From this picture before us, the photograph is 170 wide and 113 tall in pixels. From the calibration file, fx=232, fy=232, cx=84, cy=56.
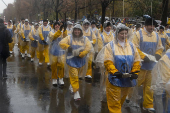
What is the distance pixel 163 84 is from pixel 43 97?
327 cm

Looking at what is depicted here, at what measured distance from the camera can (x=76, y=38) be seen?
5.60 meters

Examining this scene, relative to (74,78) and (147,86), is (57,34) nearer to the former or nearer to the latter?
(74,78)

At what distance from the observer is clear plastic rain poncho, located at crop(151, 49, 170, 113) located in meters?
3.39

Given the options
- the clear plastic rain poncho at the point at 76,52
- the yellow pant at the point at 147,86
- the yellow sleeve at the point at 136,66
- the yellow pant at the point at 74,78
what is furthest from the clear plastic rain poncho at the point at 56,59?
the yellow sleeve at the point at 136,66

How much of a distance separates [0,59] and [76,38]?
124 inches

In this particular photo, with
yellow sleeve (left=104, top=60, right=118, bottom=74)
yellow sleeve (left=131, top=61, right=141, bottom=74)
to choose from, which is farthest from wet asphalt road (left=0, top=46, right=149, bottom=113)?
yellow sleeve (left=104, top=60, right=118, bottom=74)

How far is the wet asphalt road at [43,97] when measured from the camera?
5.01 m

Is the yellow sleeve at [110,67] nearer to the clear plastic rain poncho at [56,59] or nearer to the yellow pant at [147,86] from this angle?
the yellow pant at [147,86]

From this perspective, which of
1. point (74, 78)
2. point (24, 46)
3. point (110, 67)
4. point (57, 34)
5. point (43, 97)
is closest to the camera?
point (110, 67)

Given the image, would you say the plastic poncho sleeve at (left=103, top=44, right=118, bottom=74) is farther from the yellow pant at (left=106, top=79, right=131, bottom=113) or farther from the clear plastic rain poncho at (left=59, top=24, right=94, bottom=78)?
the clear plastic rain poncho at (left=59, top=24, right=94, bottom=78)

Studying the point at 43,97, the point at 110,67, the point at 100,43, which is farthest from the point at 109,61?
the point at 100,43

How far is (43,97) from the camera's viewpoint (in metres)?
5.80

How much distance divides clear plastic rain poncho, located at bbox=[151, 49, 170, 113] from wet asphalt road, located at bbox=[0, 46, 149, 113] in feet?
4.65

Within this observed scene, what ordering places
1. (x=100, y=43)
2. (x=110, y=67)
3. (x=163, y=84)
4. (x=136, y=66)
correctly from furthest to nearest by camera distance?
(x=100, y=43) → (x=136, y=66) → (x=110, y=67) → (x=163, y=84)
